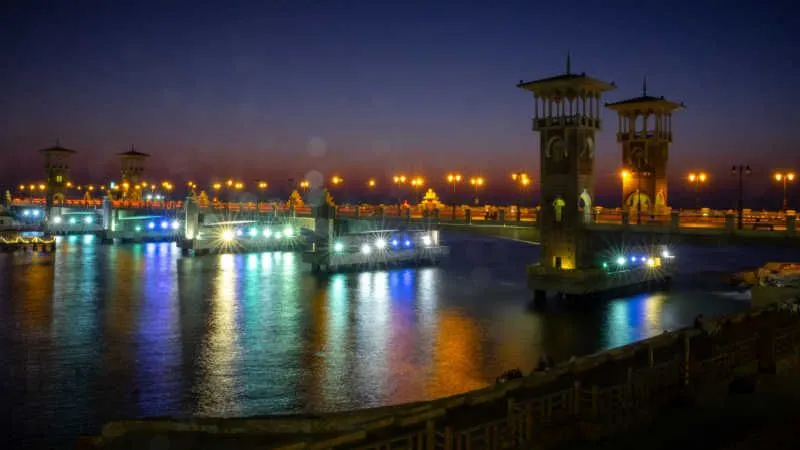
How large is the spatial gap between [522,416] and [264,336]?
2991 centimetres

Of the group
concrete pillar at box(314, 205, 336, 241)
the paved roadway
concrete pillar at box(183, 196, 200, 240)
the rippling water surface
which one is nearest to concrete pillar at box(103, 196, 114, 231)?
the paved roadway

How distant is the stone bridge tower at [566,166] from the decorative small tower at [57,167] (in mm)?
133045

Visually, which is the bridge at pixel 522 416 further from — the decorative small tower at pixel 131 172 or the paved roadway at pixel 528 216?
the decorative small tower at pixel 131 172

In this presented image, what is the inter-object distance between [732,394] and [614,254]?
3689 cm

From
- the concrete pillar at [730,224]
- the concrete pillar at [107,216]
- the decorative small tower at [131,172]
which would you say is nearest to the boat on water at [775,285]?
the concrete pillar at [730,224]

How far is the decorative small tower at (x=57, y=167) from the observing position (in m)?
160

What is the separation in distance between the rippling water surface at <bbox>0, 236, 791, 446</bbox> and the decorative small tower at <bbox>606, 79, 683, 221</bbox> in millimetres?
8774

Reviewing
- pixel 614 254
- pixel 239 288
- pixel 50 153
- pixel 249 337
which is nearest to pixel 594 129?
pixel 614 254

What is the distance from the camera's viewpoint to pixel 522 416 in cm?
1648

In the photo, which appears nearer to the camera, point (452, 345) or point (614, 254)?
point (452, 345)

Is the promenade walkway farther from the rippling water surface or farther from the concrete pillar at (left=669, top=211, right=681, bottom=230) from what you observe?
the concrete pillar at (left=669, top=211, right=681, bottom=230)

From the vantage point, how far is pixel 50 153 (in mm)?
163375

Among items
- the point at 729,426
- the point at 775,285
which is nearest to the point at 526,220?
the point at 775,285

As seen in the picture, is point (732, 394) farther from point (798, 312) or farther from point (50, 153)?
point (50, 153)
